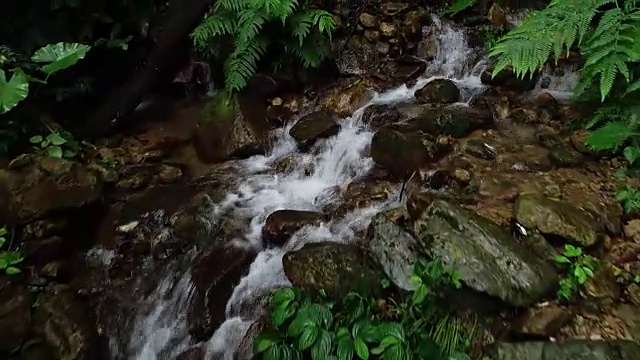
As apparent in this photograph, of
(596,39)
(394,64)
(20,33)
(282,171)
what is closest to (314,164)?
(282,171)

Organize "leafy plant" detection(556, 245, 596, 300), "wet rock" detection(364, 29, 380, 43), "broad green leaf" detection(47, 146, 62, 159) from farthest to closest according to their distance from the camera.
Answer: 1. "wet rock" detection(364, 29, 380, 43)
2. "broad green leaf" detection(47, 146, 62, 159)
3. "leafy plant" detection(556, 245, 596, 300)

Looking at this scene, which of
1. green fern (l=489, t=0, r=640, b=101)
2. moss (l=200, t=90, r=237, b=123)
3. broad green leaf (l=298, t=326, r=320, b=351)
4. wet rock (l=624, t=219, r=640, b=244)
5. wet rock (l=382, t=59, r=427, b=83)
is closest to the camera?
broad green leaf (l=298, t=326, r=320, b=351)

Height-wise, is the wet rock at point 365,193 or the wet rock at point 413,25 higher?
the wet rock at point 413,25

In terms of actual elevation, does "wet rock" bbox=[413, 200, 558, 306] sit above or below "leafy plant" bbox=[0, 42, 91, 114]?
below

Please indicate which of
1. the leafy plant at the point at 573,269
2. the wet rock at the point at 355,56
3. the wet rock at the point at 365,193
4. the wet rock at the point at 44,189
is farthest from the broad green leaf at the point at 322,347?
the wet rock at the point at 355,56

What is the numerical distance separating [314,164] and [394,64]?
2.06 metres

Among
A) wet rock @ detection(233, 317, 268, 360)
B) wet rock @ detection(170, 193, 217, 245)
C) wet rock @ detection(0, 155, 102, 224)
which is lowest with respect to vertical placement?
wet rock @ detection(233, 317, 268, 360)

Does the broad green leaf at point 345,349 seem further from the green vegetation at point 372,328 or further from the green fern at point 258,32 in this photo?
the green fern at point 258,32

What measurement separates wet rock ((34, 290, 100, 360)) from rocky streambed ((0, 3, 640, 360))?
1cm

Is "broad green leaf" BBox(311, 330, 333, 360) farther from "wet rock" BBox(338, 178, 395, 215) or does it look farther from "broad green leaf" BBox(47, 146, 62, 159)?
"broad green leaf" BBox(47, 146, 62, 159)

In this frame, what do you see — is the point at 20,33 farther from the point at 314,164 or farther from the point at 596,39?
the point at 596,39

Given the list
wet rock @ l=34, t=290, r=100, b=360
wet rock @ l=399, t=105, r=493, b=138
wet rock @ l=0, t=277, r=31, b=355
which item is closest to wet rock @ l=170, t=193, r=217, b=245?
wet rock @ l=34, t=290, r=100, b=360

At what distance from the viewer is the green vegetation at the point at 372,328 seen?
2484 millimetres

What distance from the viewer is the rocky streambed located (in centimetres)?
266
